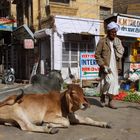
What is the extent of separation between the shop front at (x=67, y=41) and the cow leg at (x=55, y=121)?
1275 cm

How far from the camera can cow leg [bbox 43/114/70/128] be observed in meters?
6.21

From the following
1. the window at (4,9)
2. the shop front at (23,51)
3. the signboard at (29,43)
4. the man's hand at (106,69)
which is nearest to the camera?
the man's hand at (106,69)

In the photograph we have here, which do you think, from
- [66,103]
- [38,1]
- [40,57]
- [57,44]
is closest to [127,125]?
[66,103]

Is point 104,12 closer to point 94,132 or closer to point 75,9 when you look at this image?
point 75,9

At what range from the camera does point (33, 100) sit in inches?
256

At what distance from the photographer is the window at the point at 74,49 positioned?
66.1 ft

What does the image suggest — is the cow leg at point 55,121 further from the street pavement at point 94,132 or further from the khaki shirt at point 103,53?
the khaki shirt at point 103,53

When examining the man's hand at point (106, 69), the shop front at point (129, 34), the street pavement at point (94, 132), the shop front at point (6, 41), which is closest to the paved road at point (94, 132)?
the street pavement at point (94, 132)

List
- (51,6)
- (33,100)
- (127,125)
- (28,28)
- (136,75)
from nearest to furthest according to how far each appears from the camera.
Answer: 1. (33,100)
2. (127,125)
3. (136,75)
4. (51,6)
5. (28,28)

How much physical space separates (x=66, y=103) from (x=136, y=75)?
326 inches

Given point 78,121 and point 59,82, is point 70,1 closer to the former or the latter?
point 59,82

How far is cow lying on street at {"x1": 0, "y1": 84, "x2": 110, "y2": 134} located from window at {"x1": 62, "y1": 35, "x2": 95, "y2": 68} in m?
13.6

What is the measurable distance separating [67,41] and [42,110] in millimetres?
13849

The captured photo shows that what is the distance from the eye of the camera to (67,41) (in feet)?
65.7
